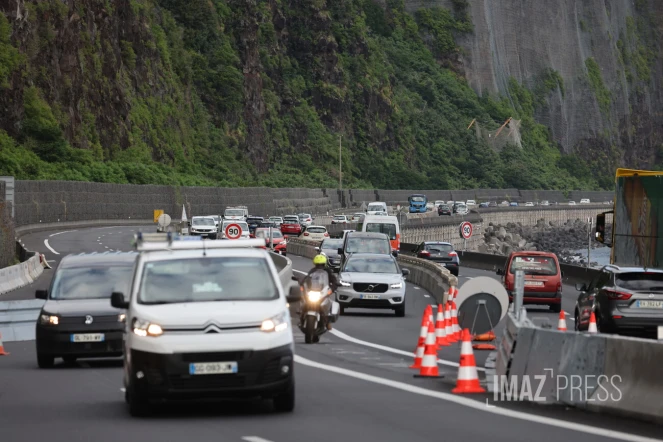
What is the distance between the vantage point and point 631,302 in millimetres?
21891

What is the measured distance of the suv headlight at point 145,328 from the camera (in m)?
11.9

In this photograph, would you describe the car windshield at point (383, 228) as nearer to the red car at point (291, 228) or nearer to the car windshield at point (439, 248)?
the car windshield at point (439, 248)

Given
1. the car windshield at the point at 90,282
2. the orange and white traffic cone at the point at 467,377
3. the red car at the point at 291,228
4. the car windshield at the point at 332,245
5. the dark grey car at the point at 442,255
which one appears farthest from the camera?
the red car at the point at 291,228

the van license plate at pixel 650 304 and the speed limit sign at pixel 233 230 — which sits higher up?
the speed limit sign at pixel 233 230

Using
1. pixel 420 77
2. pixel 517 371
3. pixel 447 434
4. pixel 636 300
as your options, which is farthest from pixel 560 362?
pixel 420 77

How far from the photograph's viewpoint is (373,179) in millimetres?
138000

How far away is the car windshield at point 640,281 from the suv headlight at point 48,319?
965 cm

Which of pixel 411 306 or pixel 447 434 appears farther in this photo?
pixel 411 306

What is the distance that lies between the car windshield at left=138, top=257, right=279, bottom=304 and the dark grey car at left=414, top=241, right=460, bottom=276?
40739mm

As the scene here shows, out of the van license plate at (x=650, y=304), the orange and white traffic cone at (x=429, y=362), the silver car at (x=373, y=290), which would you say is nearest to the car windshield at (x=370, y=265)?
the silver car at (x=373, y=290)

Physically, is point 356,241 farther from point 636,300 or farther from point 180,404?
point 180,404

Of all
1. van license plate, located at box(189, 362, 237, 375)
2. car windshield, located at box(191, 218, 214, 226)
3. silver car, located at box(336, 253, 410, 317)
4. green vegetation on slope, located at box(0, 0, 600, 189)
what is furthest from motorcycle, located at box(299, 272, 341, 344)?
green vegetation on slope, located at box(0, 0, 600, 189)

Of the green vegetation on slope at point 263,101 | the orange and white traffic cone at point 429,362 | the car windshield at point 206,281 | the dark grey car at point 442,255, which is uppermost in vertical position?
the green vegetation on slope at point 263,101

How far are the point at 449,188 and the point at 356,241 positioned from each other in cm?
10906
